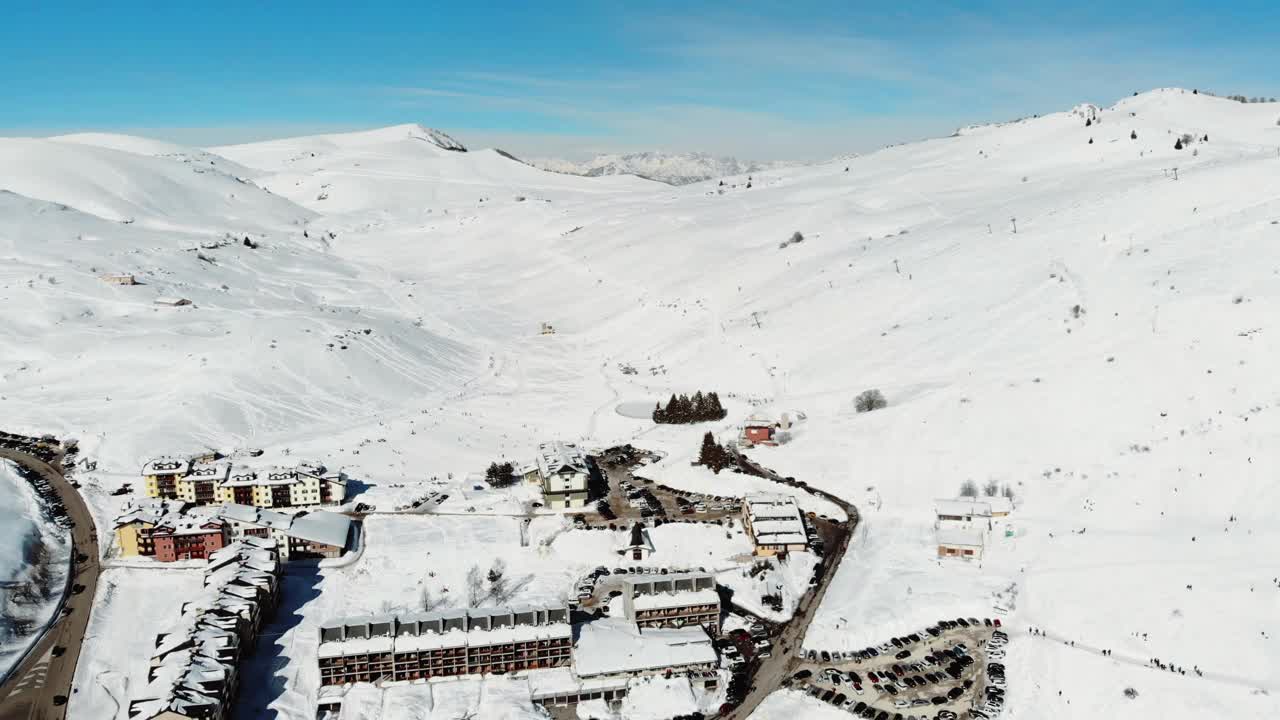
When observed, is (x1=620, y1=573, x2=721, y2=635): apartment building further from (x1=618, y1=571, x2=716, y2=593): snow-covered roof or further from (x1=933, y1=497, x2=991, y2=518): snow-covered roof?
(x1=933, y1=497, x2=991, y2=518): snow-covered roof

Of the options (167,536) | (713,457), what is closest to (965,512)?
(713,457)

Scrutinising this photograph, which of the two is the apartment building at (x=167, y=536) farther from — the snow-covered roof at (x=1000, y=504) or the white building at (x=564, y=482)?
the snow-covered roof at (x=1000, y=504)

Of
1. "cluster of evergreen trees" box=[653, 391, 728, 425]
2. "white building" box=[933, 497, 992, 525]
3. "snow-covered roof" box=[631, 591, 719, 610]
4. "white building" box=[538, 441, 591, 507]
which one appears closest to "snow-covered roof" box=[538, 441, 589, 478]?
"white building" box=[538, 441, 591, 507]

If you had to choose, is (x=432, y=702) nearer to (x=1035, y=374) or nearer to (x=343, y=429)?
(x=343, y=429)

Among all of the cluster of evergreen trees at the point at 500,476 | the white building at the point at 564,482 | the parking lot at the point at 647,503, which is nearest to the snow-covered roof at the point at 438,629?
the parking lot at the point at 647,503

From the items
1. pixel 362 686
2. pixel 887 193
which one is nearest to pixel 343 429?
pixel 362 686

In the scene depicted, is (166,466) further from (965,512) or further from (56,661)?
(965,512)
